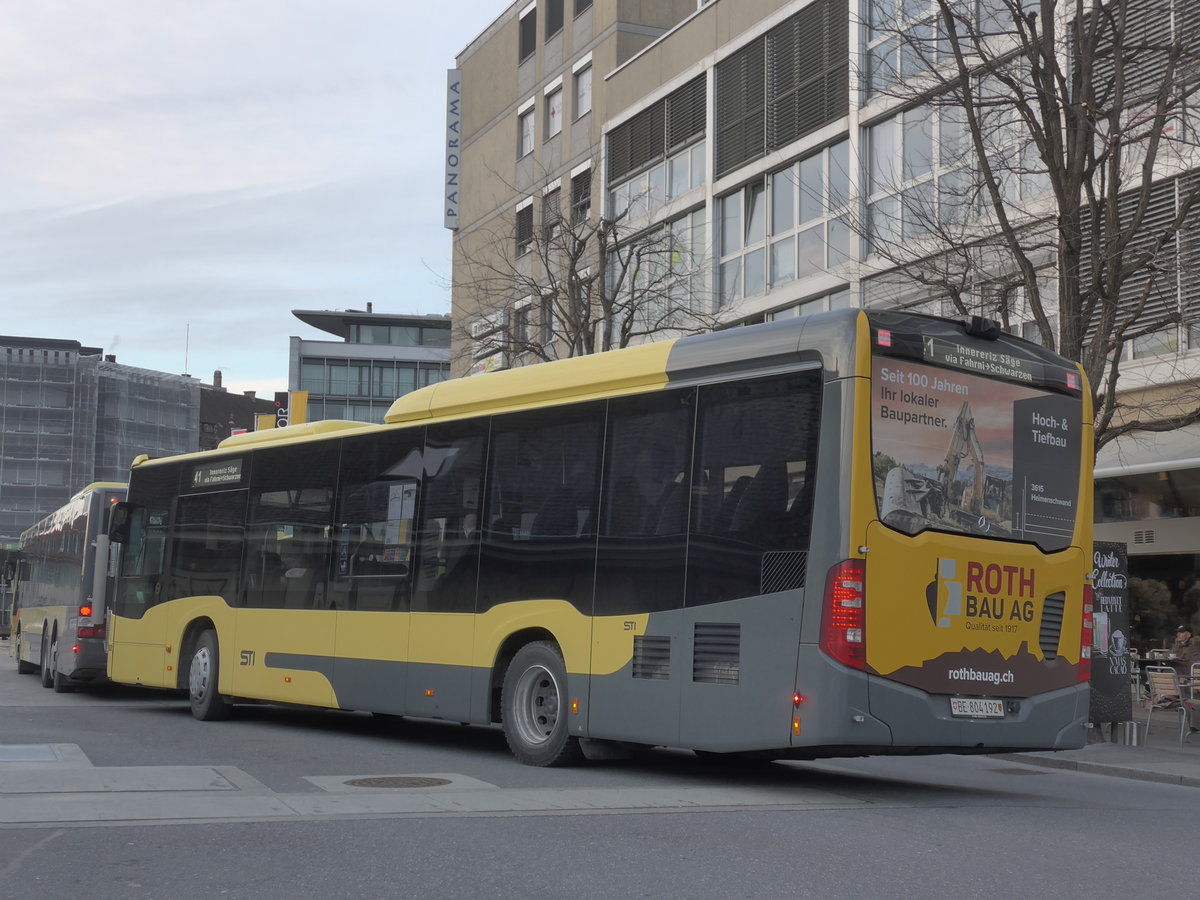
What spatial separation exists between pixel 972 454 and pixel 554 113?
33828 millimetres

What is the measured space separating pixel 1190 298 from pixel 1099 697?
695 cm

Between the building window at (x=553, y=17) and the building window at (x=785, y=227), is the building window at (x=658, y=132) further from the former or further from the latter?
the building window at (x=553, y=17)

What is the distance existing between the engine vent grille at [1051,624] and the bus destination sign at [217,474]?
30.1 feet

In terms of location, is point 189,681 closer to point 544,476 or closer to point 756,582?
point 544,476

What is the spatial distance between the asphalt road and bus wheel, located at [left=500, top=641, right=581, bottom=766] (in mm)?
230

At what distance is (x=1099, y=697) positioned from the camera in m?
17.0

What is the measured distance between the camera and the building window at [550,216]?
99.0ft

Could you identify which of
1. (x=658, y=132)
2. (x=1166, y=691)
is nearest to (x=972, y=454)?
(x=1166, y=691)

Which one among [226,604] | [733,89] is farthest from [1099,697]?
[733,89]

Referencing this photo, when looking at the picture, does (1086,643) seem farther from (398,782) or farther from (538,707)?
(398,782)

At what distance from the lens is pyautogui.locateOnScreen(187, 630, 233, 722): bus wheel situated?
16.5 metres

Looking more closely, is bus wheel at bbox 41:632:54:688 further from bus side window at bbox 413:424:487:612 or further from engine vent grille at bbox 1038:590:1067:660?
engine vent grille at bbox 1038:590:1067:660

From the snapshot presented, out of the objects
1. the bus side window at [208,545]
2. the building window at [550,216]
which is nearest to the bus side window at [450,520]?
the bus side window at [208,545]

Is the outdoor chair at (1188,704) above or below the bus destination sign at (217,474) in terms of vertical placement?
below
